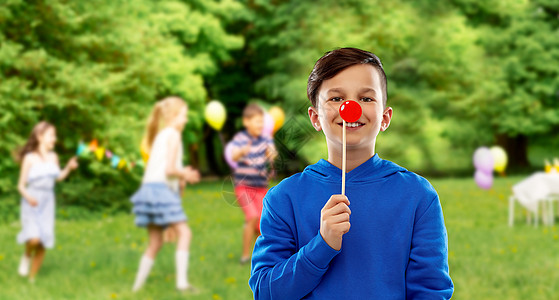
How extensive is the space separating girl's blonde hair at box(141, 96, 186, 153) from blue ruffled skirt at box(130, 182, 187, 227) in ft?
1.19

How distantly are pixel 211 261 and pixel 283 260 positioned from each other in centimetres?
555

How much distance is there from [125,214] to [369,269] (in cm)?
1088

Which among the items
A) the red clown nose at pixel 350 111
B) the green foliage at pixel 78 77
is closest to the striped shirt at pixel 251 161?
the red clown nose at pixel 350 111

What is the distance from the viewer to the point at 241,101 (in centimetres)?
2298

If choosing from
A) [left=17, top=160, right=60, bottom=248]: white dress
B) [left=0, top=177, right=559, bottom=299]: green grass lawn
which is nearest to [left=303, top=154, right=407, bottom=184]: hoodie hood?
[left=0, top=177, right=559, bottom=299]: green grass lawn

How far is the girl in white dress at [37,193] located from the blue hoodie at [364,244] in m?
5.06

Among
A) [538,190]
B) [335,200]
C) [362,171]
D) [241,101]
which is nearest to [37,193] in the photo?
[362,171]

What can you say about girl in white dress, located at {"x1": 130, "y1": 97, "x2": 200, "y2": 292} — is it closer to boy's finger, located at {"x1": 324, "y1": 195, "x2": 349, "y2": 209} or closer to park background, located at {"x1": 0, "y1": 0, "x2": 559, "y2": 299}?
park background, located at {"x1": 0, "y1": 0, "x2": 559, "y2": 299}

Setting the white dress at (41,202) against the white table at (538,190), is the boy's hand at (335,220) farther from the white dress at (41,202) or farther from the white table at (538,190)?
the white table at (538,190)

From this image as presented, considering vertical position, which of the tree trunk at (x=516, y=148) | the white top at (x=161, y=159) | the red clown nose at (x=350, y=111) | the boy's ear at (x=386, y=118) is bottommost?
the tree trunk at (x=516, y=148)

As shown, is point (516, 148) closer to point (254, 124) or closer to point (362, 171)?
point (254, 124)

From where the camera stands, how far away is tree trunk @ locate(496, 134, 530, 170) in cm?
2428

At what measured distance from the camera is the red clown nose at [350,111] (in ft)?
4.65

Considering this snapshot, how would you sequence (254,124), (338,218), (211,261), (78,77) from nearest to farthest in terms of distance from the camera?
1. (338,218)
2. (254,124)
3. (211,261)
4. (78,77)
